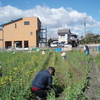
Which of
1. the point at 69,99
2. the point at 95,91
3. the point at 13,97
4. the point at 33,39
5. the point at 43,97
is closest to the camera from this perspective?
the point at 69,99

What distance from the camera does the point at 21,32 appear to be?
122 feet

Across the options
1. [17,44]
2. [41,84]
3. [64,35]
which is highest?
[64,35]

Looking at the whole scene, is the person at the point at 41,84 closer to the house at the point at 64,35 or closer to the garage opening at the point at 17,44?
the garage opening at the point at 17,44

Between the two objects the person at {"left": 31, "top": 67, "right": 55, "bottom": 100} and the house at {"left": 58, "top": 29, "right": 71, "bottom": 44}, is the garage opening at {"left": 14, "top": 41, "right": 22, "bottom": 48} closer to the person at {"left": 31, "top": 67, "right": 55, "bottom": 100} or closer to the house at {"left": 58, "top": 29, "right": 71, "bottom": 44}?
the house at {"left": 58, "top": 29, "right": 71, "bottom": 44}

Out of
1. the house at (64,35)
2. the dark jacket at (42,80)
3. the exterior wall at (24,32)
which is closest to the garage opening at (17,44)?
the exterior wall at (24,32)

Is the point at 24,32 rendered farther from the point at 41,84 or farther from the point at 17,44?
the point at 41,84

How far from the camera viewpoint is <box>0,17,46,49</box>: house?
37.1 m

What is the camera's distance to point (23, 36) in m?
37.2

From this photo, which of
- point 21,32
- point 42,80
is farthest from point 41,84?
point 21,32

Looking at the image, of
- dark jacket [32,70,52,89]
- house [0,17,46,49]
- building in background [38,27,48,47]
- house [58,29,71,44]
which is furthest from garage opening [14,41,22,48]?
dark jacket [32,70,52,89]

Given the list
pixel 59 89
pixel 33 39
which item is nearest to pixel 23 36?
pixel 33 39

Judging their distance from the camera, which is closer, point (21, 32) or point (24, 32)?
point (24, 32)

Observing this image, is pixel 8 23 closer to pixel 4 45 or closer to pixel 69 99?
pixel 4 45

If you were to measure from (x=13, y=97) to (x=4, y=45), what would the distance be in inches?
1433
